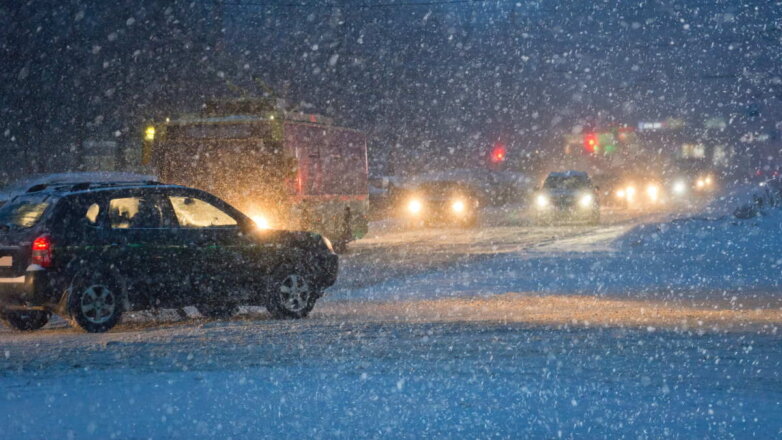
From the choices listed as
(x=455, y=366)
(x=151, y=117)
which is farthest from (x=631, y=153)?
(x=455, y=366)

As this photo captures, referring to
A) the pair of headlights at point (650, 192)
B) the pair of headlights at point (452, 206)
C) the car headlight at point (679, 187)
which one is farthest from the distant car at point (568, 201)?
the car headlight at point (679, 187)

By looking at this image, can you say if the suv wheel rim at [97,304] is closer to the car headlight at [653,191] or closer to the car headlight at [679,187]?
the car headlight at [653,191]

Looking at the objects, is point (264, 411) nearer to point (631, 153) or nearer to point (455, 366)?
point (455, 366)

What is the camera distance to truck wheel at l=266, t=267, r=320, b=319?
37.7ft

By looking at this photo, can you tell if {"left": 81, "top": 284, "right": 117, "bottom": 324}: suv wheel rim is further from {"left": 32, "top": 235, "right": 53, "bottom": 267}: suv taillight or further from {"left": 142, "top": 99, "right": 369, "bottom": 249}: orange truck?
{"left": 142, "top": 99, "right": 369, "bottom": 249}: orange truck

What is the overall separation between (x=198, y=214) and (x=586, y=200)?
25.4 meters

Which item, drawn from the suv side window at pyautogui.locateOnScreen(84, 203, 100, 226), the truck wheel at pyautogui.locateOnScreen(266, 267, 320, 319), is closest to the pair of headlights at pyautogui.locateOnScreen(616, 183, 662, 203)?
the truck wheel at pyautogui.locateOnScreen(266, 267, 320, 319)

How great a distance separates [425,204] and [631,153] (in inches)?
1279

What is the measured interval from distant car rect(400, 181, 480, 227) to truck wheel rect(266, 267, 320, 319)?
22.4m

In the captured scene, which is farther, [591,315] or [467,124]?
[467,124]

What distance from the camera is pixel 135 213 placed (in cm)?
1066

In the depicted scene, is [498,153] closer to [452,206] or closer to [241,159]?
[452,206]

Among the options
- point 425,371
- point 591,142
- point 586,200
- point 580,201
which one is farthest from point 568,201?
point 425,371

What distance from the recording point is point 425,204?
112 ft
